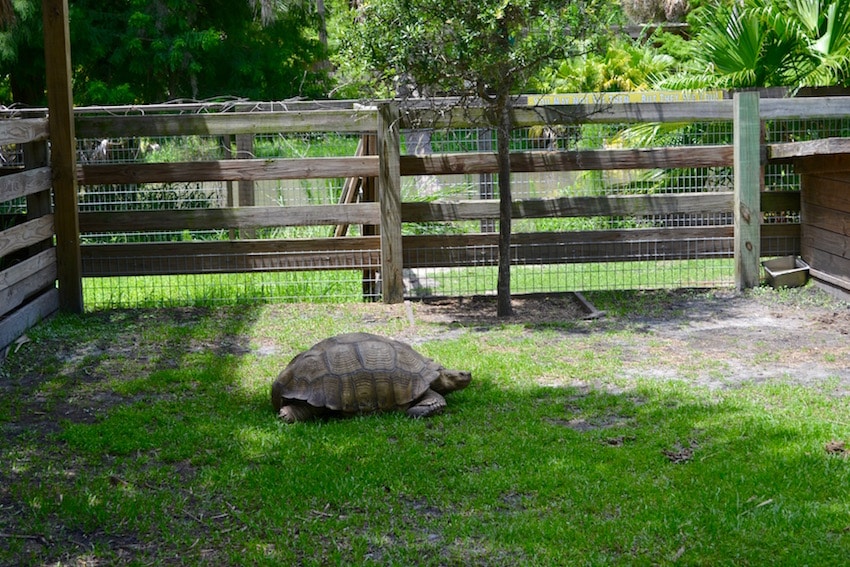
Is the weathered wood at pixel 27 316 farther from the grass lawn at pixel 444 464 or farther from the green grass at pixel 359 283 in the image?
the green grass at pixel 359 283

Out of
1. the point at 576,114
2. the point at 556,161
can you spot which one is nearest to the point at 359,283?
the point at 556,161

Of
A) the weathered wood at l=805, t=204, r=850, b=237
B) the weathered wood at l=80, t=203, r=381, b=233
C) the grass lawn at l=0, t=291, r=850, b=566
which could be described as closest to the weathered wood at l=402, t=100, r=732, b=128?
the weathered wood at l=80, t=203, r=381, b=233

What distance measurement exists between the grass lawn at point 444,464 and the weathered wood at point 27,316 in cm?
21

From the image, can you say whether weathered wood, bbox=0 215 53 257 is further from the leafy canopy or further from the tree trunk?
the tree trunk

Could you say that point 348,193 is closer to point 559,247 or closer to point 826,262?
point 559,247

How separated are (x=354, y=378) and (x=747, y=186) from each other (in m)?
5.49

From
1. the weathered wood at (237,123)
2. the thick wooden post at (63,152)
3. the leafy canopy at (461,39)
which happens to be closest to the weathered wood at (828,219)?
the leafy canopy at (461,39)

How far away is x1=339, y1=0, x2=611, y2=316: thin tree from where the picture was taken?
8336mm

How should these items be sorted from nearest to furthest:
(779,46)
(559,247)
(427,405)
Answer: (427,405), (559,247), (779,46)

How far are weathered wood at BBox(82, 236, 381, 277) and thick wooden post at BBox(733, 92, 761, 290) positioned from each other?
11.5ft

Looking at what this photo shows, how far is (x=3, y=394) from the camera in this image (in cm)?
682

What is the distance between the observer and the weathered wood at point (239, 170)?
32.0ft

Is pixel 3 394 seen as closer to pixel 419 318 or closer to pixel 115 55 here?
pixel 419 318

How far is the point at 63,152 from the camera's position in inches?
372
